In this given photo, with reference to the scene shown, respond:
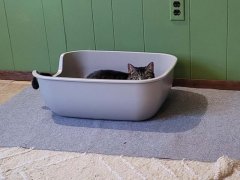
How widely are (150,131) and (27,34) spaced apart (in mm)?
1178

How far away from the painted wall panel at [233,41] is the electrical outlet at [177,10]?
0.27 metres

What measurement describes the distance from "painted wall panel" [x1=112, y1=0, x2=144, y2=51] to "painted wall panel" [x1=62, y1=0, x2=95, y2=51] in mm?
165

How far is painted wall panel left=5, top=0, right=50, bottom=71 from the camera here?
106 inches

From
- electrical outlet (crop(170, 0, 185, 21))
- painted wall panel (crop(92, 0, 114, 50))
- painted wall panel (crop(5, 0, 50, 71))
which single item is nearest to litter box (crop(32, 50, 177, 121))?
electrical outlet (crop(170, 0, 185, 21))

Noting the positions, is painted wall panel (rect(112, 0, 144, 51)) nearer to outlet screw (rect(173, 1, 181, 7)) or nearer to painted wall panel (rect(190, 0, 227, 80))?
outlet screw (rect(173, 1, 181, 7))

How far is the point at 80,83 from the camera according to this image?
2.10m

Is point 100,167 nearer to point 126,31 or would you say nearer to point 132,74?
point 132,74

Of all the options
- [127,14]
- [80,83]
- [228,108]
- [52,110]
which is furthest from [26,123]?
[228,108]

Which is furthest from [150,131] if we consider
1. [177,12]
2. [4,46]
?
[4,46]

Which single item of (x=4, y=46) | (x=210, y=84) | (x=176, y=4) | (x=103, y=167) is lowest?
(x=103, y=167)

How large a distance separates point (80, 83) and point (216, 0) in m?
0.92

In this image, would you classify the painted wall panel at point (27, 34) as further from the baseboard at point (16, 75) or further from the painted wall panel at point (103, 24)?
the painted wall panel at point (103, 24)

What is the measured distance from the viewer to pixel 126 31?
8.46 feet

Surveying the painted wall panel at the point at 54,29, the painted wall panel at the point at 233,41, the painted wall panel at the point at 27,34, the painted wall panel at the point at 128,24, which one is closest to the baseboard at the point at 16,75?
the painted wall panel at the point at 27,34
